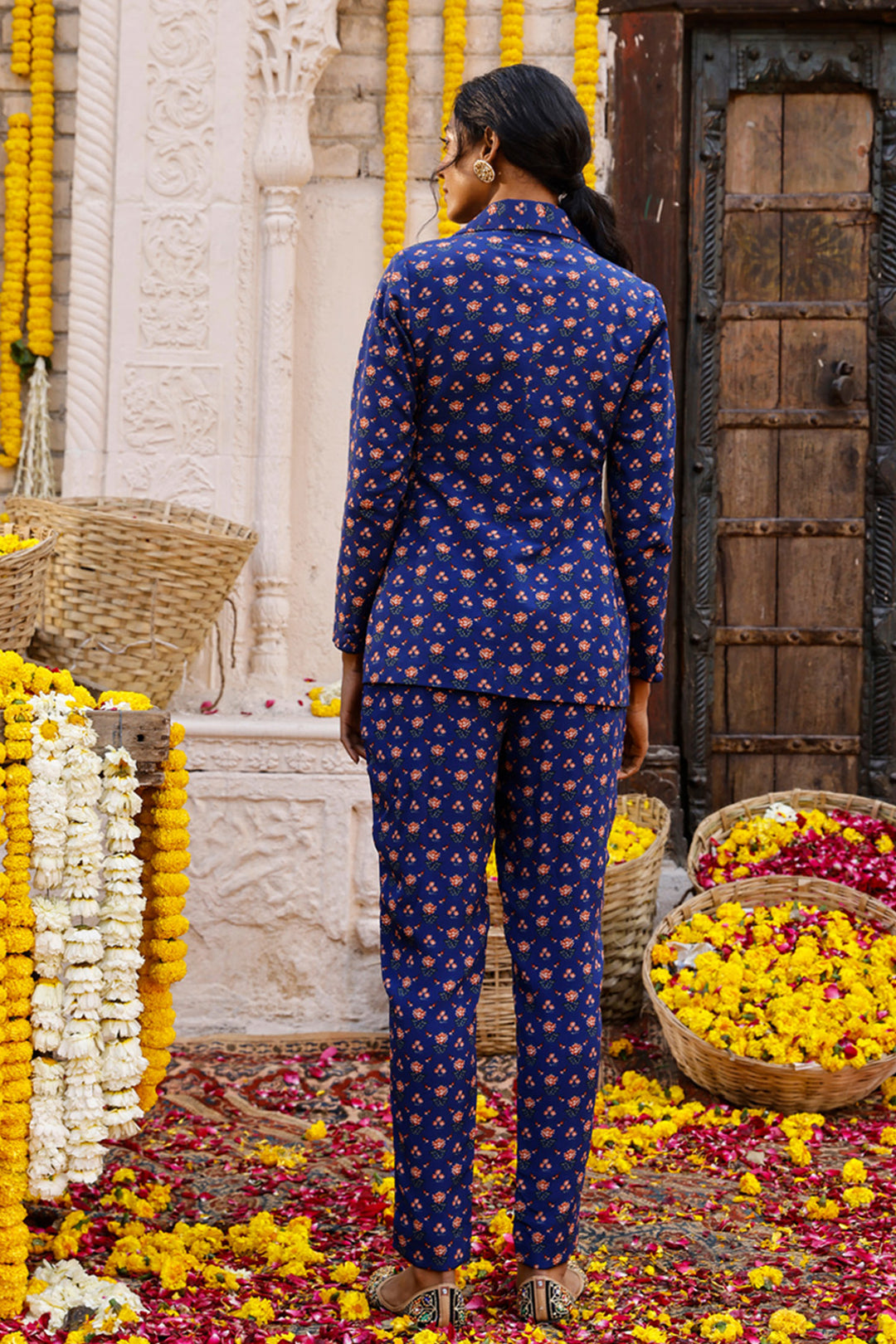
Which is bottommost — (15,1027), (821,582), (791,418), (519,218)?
(15,1027)

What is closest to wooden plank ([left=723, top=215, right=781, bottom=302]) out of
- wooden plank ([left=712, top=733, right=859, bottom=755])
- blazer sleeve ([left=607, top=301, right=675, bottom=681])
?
wooden plank ([left=712, top=733, right=859, bottom=755])

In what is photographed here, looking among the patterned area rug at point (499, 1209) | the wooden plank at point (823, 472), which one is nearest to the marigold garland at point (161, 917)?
the patterned area rug at point (499, 1209)

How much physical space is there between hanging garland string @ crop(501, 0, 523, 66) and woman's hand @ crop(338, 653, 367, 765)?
2.64m

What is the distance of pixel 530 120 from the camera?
1.99m

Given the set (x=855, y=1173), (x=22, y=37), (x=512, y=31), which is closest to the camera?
(x=855, y=1173)

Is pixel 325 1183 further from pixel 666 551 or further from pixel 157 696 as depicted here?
pixel 666 551

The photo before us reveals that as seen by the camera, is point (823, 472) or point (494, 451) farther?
point (823, 472)

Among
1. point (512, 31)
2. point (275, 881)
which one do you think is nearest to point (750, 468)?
point (512, 31)

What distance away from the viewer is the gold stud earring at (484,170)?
2027 millimetres

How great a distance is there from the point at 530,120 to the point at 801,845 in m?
2.39

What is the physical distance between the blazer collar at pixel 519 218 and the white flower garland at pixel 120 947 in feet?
3.34

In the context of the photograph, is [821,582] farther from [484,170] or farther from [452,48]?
[484,170]

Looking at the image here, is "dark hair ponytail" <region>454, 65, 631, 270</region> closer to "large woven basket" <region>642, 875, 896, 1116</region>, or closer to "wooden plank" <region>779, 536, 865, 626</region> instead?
"large woven basket" <region>642, 875, 896, 1116</region>

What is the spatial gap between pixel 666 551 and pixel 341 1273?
1.32 meters
